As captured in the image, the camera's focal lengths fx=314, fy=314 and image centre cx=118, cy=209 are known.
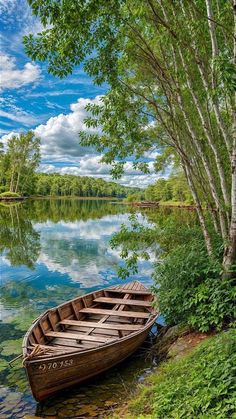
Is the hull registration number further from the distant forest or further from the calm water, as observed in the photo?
the distant forest

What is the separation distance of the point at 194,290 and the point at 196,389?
278 cm

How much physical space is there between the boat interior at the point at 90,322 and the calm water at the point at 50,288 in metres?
0.81

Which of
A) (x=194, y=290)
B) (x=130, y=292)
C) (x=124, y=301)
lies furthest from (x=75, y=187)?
(x=194, y=290)

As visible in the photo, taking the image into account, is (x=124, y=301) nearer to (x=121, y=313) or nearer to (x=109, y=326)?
(x=121, y=313)

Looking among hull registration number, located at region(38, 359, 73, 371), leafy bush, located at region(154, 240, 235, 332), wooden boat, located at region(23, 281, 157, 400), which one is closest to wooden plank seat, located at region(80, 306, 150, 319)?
wooden boat, located at region(23, 281, 157, 400)

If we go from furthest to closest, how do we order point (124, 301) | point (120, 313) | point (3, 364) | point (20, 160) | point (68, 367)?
point (20, 160), point (124, 301), point (120, 313), point (3, 364), point (68, 367)

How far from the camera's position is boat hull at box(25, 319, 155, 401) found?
5754 millimetres

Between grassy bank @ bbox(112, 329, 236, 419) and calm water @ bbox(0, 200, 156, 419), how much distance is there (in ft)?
3.03

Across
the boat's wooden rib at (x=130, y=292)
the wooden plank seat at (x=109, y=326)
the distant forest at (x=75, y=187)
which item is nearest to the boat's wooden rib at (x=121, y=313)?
the wooden plank seat at (x=109, y=326)

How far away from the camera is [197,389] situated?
4.02 meters

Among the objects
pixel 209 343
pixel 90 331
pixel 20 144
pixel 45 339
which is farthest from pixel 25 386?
pixel 20 144

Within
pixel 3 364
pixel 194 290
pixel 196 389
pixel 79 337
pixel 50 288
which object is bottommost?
pixel 3 364

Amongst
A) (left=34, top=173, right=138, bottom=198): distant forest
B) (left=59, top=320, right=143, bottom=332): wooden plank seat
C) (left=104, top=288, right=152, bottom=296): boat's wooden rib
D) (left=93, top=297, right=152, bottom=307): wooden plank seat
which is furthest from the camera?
(left=34, top=173, right=138, bottom=198): distant forest

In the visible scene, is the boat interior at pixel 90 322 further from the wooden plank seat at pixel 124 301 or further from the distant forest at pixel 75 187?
the distant forest at pixel 75 187
